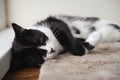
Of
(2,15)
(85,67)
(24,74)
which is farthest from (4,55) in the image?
(2,15)

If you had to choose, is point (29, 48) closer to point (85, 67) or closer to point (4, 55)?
point (4, 55)

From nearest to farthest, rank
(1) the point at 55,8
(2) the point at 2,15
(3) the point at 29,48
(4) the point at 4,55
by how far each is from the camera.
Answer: (4) the point at 4,55, (3) the point at 29,48, (2) the point at 2,15, (1) the point at 55,8

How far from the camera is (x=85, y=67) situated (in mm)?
1062

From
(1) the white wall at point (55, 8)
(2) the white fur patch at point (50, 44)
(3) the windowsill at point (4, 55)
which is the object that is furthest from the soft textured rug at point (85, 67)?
(1) the white wall at point (55, 8)

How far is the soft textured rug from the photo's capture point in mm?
930

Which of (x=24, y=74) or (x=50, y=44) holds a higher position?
(x=50, y=44)

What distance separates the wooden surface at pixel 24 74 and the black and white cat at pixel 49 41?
0.04m

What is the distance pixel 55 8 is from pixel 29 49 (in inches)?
31.8

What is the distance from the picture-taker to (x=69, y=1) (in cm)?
190

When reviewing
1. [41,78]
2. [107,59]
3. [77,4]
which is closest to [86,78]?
[41,78]

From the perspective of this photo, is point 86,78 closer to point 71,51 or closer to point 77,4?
point 71,51

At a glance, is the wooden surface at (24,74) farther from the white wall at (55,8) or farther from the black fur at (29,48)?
the white wall at (55,8)

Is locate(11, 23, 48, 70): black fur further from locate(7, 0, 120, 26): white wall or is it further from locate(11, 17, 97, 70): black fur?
locate(7, 0, 120, 26): white wall

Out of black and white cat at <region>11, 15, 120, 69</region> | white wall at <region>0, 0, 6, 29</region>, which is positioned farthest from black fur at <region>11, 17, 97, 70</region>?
white wall at <region>0, 0, 6, 29</region>
